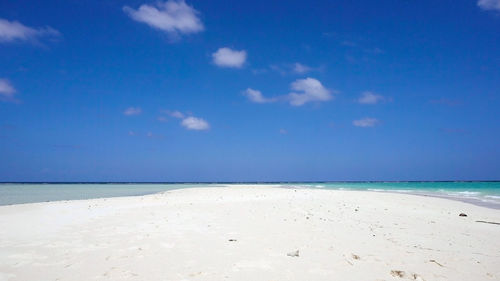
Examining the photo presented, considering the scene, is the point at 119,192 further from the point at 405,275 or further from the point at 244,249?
the point at 405,275

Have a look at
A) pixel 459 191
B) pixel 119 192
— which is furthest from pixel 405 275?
pixel 459 191

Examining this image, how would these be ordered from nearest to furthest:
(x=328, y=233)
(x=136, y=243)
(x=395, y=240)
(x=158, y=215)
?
(x=136, y=243) → (x=395, y=240) → (x=328, y=233) → (x=158, y=215)

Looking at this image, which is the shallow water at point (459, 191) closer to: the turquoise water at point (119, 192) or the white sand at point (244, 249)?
the turquoise water at point (119, 192)

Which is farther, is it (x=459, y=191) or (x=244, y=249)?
(x=459, y=191)

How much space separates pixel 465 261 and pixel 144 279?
6186 mm

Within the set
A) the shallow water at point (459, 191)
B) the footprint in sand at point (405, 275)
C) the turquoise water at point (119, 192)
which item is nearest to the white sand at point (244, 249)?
the footprint in sand at point (405, 275)

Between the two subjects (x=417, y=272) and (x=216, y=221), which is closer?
(x=417, y=272)

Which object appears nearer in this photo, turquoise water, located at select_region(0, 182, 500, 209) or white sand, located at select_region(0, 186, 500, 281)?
white sand, located at select_region(0, 186, 500, 281)

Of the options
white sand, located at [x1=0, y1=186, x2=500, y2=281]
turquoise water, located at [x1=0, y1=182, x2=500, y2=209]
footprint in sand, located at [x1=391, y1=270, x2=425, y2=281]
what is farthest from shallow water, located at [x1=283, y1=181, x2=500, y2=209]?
footprint in sand, located at [x1=391, y1=270, x2=425, y2=281]

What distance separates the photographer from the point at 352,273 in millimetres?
5262

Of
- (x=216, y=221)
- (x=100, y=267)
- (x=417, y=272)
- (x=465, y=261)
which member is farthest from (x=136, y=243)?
(x=465, y=261)

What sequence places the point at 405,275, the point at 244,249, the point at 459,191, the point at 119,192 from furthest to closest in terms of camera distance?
the point at 459,191, the point at 119,192, the point at 244,249, the point at 405,275

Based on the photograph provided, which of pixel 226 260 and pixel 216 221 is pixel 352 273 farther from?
pixel 216 221

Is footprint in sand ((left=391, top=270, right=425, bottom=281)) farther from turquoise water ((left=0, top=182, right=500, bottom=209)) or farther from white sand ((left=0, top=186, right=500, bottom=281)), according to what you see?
turquoise water ((left=0, top=182, right=500, bottom=209))
